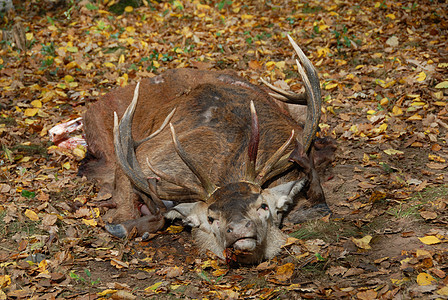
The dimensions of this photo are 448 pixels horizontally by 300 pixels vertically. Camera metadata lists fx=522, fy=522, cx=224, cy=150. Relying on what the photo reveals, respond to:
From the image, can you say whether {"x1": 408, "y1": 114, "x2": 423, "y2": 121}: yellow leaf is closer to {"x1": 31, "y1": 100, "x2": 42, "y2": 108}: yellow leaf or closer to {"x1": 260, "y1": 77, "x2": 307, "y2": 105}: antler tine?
{"x1": 260, "y1": 77, "x2": 307, "y2": 105}: antler tine

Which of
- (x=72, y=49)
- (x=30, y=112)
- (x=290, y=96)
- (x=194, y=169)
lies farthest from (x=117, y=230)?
(x=72, y=49)

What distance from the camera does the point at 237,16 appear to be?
1091cm

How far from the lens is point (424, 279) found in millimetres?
3754

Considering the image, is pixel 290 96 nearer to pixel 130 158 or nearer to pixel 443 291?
pixel 130 158

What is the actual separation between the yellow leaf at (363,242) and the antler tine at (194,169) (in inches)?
54.5

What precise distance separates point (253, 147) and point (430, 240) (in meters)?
1.71

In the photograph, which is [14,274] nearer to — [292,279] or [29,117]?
[292,279]

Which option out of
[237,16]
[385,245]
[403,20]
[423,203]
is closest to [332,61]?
[403,20]

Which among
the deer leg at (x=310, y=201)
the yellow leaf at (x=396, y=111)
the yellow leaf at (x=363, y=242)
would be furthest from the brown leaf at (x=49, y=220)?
the yellow leaf at (x=396, y=111)

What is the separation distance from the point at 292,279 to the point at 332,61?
534 cm

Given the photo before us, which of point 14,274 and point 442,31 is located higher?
point 14,274

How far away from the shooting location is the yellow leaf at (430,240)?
427 centimetres

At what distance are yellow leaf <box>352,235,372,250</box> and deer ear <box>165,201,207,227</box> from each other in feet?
4.72

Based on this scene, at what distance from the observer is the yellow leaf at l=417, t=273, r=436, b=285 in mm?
3725
